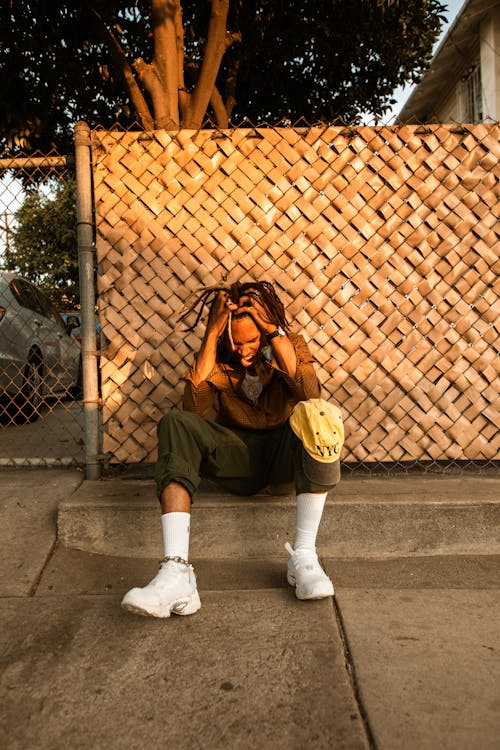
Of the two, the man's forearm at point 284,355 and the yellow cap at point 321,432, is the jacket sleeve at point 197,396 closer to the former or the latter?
the man's forearm at point 284,355

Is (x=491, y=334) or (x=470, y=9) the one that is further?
(x=470, y=9)

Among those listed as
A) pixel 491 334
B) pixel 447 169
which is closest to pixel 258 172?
pixel 447 169

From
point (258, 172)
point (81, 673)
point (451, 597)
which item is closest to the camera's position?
point (81, 673)

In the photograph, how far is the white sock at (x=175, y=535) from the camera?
2371 millimetres

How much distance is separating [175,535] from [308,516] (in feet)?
1.88

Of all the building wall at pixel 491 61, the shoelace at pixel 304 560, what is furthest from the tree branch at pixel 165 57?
the building wall at pixel 491 61

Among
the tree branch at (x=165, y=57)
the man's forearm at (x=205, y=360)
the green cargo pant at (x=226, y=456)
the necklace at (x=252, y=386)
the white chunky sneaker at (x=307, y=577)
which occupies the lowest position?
the white chunky sneaker at (x=307, y=577)

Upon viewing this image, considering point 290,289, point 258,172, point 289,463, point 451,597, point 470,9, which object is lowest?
point 451,597

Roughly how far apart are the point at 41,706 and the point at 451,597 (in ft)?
5.18

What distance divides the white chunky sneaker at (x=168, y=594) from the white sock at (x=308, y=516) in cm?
51

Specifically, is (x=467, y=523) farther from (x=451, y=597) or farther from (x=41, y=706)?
(x=41, y=706)

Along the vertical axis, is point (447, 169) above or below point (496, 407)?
above

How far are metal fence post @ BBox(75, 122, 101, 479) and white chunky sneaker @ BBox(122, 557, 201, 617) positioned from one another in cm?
119

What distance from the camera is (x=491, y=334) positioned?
11.0 feet
